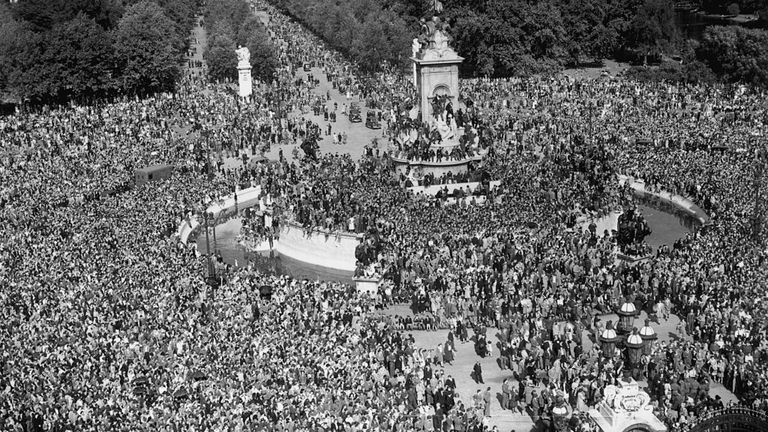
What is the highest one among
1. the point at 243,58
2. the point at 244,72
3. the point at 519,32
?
the point at 519,32

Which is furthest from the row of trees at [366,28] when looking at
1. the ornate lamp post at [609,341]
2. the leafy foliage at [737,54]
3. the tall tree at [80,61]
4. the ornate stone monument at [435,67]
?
the ornate lamp post at [609,341]

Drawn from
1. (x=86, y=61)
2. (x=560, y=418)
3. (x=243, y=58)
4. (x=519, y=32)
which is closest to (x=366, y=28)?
(x=519, y=32)

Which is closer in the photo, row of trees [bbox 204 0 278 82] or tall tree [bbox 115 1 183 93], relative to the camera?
tall tree [bbox 115 1 183 93]

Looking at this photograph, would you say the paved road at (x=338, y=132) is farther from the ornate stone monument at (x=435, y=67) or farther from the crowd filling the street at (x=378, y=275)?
the ornate stone monument at (x=435, y=67)

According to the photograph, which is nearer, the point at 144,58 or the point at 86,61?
the point at 86,61

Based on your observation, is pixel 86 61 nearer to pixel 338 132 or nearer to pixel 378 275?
pixel 338 132

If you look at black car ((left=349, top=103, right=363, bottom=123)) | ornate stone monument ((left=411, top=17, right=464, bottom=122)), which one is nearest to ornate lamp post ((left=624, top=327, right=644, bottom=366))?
ornate stone monument ((left=411, top=17, right=464, bottom=122))

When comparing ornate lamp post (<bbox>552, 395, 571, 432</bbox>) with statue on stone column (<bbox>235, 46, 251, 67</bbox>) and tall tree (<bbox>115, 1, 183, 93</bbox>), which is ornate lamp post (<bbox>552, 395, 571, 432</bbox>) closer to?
statue on stone column (<bbox>235, 46, 251, 67</bbox>)
